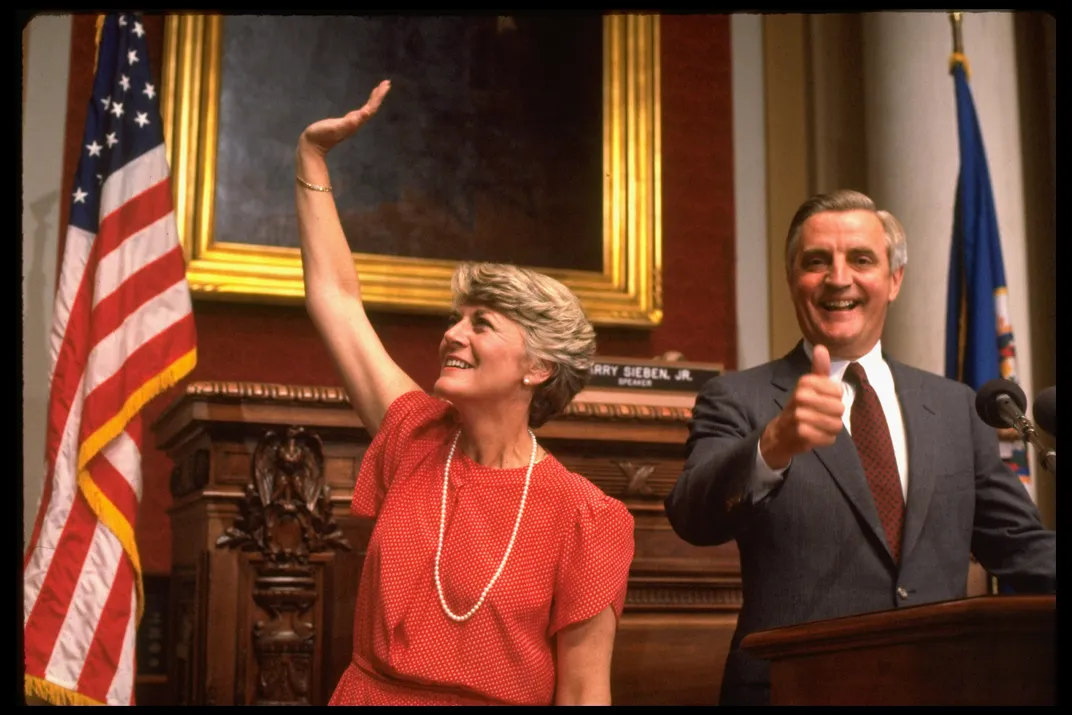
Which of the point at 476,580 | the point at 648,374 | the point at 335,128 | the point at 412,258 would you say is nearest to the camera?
the point at 476,580

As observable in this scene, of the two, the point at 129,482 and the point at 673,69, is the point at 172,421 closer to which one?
the point at 129,482

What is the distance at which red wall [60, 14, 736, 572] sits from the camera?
484cm

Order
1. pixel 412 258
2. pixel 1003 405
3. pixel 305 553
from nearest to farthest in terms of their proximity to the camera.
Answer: pixel 1003 405
pixel 305 553
pixel 412 258

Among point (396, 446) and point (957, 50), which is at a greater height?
point (957, 50)

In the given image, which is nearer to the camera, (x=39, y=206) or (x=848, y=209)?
(x=848, y=209)

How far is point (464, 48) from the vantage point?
5359 mm

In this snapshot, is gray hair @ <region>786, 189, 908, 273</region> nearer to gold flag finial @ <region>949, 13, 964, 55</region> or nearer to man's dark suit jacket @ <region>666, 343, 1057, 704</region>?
man's dark suit jacket @ <region>666, 343, 1057, 704</region>

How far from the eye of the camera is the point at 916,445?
2.52 meters

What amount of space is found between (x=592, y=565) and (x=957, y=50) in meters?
3.15

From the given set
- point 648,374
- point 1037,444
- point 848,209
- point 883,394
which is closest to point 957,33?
point 648,374

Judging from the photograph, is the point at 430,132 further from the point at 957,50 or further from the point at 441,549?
the point at 441,549

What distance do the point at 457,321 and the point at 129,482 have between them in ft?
5.62

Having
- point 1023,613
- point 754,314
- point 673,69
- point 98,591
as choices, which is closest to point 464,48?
point 673,69

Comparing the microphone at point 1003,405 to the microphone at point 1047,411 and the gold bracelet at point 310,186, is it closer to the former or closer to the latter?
the microphone at point 1047,411
